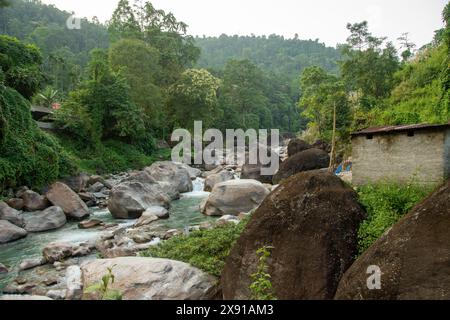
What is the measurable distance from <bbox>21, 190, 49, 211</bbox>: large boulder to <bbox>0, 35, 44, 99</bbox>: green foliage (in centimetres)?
1035

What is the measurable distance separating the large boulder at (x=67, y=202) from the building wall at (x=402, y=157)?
11620 mm

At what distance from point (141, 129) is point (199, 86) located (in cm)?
1030

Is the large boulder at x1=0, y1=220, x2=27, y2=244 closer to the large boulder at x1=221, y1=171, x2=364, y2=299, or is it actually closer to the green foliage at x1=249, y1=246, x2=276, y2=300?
the large boulder at x1=221, y1=171, x2=364, y2=299

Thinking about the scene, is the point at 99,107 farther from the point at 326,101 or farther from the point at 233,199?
the point at 233,199

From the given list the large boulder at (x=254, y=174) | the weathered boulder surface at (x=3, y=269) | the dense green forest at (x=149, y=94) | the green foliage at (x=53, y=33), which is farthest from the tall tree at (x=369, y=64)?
the green foliage at (x=53, y=33)

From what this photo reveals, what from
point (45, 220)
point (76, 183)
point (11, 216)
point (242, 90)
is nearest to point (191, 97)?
point (76, 183)

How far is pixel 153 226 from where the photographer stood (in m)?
13.5

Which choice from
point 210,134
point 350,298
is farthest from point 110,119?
point 350,298

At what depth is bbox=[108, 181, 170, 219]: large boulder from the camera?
15248mm

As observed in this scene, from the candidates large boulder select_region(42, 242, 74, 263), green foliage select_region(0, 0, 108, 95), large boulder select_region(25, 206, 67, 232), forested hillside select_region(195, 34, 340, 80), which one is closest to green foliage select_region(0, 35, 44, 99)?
large boulder select_region(25, 206, 67, 232)

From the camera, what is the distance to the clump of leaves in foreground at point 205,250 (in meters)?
7.71

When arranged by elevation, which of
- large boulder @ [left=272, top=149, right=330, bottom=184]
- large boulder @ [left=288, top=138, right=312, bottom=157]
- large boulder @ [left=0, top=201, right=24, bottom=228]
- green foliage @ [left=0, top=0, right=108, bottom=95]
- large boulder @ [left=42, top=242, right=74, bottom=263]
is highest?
green foliage @ [left=0, top=0, right=108, bottom=95]

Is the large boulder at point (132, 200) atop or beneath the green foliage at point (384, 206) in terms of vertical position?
beneath

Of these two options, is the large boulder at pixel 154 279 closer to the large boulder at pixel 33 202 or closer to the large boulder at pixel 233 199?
the large boulder at pixel 233 199
